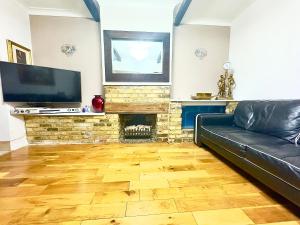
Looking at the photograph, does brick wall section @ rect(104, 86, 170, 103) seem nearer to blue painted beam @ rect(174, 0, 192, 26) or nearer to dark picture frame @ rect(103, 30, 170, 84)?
dark picture frame @ rect(103, 30, 170, 84)

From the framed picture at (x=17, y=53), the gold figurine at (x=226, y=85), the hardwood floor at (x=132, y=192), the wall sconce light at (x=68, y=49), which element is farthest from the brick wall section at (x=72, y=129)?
the gold figurine at (x=226, y=85)

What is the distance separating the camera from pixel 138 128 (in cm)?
346

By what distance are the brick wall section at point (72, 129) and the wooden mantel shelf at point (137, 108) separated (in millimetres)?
133

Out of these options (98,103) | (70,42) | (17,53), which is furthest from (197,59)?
(17,53)

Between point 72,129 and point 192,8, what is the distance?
3114mm

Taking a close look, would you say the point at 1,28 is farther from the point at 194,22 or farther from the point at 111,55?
the point at 194,22

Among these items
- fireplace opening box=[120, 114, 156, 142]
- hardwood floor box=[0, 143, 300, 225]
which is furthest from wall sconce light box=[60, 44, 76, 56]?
hardwood floor box=[0, 143, 300, 225]

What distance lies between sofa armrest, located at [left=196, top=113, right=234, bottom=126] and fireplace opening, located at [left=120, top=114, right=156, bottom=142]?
1040 mm

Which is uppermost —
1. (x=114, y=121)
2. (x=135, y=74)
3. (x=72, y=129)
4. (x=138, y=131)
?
(x=135, y=74)

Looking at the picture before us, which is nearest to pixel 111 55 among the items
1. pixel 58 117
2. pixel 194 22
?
pixel 58 117

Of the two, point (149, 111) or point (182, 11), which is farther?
point (149, 111)

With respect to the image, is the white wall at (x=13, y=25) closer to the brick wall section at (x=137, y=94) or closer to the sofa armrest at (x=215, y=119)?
the brick wall section at (x=137, y=94)

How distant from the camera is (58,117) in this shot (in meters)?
3.09

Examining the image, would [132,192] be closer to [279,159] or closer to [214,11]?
[279,159]
